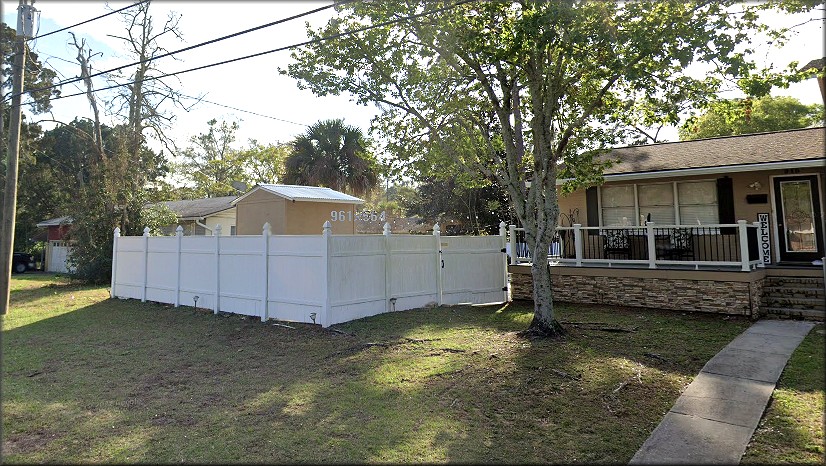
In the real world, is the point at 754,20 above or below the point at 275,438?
above

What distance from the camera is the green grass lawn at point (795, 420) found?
12.2 ft

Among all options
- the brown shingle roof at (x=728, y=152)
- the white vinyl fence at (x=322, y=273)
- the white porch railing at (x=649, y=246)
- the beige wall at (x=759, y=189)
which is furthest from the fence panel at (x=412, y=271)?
the beige wall at (x=759, y=189)

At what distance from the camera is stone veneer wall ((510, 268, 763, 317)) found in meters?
8.74

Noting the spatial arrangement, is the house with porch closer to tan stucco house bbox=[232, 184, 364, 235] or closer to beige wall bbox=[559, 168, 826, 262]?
beige wall bbox=[559, 168, 826, 262]

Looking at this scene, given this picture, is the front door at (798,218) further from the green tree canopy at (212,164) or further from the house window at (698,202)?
the green tree canopy at (212,164)

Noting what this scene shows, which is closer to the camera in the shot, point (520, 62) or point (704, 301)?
point (520, 62)

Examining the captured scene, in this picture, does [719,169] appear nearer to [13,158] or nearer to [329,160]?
[329,160]

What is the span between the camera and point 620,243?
11.9 metres

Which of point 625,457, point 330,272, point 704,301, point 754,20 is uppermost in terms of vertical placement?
point 754,20

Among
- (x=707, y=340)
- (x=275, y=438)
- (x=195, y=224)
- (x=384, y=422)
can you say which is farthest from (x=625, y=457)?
(x=195, y=224)

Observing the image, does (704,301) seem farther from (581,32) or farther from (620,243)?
(581,32)

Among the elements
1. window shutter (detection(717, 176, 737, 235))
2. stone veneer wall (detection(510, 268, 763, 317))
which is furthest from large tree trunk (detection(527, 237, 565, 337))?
window shutter (detection(717, 176, 737, 235))

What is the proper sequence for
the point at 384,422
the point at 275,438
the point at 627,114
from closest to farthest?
the point at 275,438, the point at 384,422, the point at 627,114

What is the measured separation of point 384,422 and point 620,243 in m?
9.54
